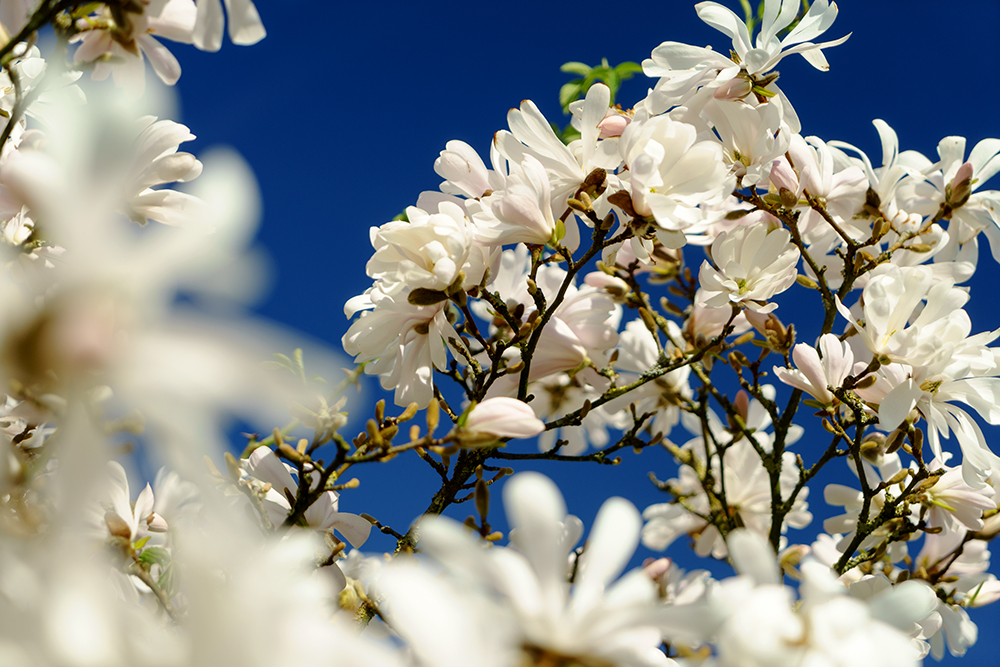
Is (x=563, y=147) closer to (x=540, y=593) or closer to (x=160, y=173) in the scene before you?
(x=160, y=173)

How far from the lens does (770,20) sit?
1.09 meters

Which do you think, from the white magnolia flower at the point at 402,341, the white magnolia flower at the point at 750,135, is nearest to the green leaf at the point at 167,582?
the white magnolia flower at the point at 402,341

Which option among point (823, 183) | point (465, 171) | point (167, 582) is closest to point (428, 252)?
point (465, 171)

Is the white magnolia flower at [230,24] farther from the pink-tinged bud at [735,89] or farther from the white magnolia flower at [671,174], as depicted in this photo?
the pink-tinged bud at [735,89]

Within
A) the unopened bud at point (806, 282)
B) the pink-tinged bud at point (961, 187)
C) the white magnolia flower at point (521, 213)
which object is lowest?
the white magnolia flower at point (521, 213)

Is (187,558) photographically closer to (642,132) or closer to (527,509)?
(527,509)

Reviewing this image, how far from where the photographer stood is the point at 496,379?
1060 mm

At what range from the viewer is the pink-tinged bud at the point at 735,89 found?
106 centimetres

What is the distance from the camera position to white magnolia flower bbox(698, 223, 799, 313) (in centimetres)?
110

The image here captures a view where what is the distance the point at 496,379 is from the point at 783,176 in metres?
0.63

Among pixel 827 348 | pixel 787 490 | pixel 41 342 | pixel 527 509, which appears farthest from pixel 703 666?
pixel 787 490

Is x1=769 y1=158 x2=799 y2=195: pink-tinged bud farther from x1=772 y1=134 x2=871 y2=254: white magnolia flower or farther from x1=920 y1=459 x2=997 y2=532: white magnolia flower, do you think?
x1=920 y1=459 x2=997 y2=532: white magnolia flower

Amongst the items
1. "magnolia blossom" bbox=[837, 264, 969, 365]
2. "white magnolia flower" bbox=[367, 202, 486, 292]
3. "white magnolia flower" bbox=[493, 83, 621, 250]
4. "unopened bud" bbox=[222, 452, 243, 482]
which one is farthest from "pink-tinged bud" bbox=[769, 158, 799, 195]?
"unopened bud" bbox=[222, 452, 243, 482]

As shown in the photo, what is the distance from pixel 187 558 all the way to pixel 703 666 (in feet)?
0.99
